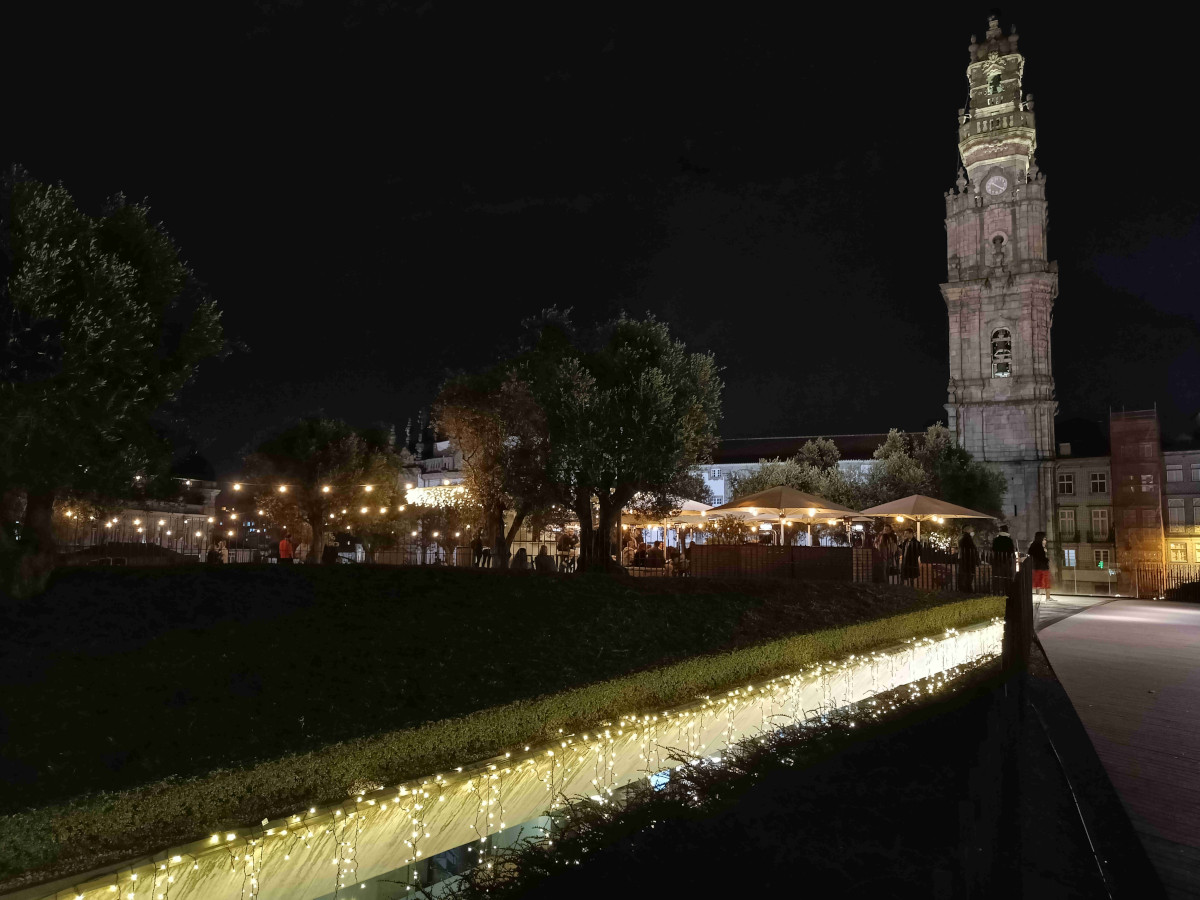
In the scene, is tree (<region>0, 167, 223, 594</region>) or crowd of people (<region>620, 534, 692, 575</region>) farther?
crowd of people (<region>620, 534, 692, 575</region>)

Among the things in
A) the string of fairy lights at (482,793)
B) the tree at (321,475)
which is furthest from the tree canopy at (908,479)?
the string of fairy lights at (482,793)

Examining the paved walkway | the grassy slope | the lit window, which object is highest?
the lit window

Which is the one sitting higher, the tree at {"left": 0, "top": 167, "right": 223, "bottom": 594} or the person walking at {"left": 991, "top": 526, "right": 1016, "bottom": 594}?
the tree at {"left": 0, "top": 167, "right": 223, "bottom": 594}

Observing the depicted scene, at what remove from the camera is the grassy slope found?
6.51 meters

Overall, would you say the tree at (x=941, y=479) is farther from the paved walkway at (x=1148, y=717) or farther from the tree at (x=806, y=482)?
the paved walkway at (x=1148, y=717)

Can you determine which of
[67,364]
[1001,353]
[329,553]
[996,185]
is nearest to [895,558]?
[67,364]

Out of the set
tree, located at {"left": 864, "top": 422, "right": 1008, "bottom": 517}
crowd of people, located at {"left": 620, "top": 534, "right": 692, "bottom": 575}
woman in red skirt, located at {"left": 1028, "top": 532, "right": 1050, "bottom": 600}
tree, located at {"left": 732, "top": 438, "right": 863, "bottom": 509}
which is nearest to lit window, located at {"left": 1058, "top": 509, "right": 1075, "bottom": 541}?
tree, located at {"left": 864, "top": 422, "right": 1008, "bottom": 517}

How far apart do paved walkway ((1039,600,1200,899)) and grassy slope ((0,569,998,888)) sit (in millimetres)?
3469

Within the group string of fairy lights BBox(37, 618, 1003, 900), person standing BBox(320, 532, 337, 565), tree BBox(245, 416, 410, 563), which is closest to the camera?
string of fairy lights BBox(37, 618, 1003, 900)

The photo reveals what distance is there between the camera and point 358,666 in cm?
Result: 991

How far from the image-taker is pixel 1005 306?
6244 centimetres

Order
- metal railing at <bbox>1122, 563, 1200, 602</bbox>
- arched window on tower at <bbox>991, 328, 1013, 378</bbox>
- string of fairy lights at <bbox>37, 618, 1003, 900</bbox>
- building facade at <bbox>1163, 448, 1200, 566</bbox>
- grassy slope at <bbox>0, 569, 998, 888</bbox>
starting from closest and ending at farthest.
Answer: string of fairy lights at <bbox>37, 618, 1003, 900</bbox> → grassy slope at <bbox>0, 569, 998, 888</bbox> → metal railing at <bbox>1122, 563, 1200, 602</bbox> → building facade at <bbox>1163, 448, 1200, 566</bbox> → arched window on tower at <bbox>991, 328, 1013, 378</bbox>

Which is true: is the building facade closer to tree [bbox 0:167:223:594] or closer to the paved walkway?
the paved walkway

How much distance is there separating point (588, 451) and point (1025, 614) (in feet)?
40.3
